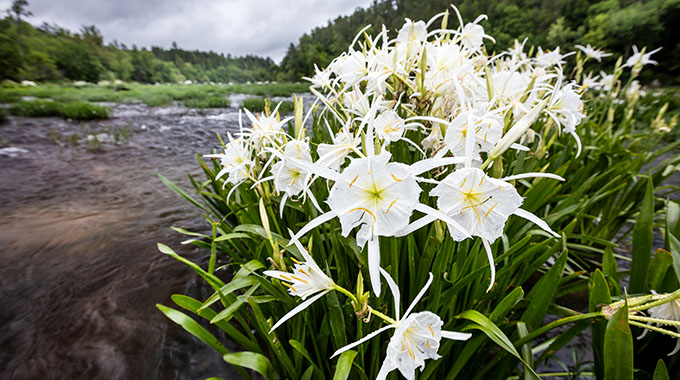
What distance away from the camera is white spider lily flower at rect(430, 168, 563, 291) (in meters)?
0.49

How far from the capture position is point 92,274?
1.85m

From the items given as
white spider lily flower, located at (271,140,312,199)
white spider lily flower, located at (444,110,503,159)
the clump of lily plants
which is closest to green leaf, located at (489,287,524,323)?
the clump of lily plants

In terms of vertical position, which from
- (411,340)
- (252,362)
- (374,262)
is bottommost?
(252,362)

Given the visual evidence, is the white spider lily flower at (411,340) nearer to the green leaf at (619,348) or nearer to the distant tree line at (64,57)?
the green leaf at (619,348)

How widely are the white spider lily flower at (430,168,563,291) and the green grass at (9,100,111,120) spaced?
1072 cm

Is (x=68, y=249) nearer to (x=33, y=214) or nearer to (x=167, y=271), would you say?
(x=167, y=271)

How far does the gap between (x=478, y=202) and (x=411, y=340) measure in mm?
311

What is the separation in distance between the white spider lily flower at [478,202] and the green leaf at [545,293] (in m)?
0.38

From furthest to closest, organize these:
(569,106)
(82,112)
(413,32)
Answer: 1. (82,112)
2. (413,32)
3. (569,106)

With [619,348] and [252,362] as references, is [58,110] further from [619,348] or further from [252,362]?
[619,348]

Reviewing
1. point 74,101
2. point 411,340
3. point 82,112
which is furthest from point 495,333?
point 74,101

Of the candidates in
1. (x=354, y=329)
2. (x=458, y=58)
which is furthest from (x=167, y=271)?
(x=458, y=58)

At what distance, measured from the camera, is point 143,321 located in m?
1.47

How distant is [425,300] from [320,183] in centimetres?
59
